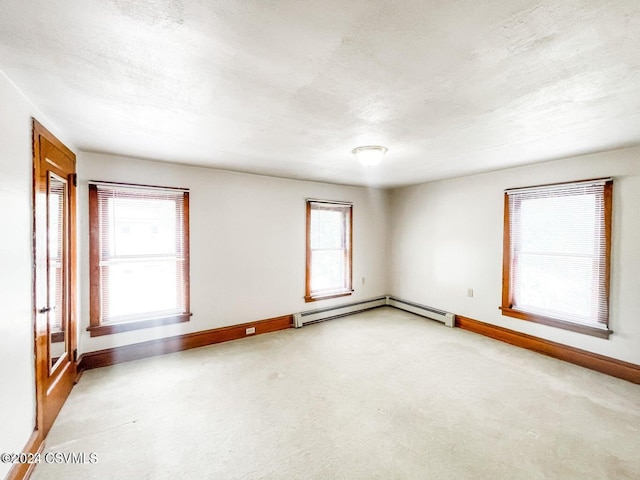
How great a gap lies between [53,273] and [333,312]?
3747 mm

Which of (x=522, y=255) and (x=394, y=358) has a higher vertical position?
(x=522, y=255)

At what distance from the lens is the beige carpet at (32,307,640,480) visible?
1.86 meters

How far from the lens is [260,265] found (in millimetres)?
4340

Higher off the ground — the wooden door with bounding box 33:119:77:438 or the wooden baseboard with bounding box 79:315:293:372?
the wooden door with bounding box 33:119:77:438

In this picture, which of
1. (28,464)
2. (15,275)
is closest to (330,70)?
(15,275)

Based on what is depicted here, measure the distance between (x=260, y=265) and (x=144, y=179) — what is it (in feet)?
6.15

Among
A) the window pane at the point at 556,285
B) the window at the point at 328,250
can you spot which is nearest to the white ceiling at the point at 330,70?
the window pane at the point at 556,285

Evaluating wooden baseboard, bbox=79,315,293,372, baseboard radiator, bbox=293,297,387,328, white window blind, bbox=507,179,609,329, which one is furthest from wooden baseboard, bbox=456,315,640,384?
wooden baseboard, bbox=79,315,293,372

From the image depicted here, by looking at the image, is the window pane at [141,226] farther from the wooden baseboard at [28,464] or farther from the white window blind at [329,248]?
the white window blind at [329,248]

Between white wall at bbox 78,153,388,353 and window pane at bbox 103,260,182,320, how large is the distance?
213mm

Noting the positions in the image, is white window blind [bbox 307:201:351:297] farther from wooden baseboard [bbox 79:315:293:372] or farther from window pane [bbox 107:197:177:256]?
window pane [bbox 107:197:177:256]

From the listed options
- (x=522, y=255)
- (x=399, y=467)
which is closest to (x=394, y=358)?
(x=399, y=467)

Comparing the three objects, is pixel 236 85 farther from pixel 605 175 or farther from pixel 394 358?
pixel 605 175

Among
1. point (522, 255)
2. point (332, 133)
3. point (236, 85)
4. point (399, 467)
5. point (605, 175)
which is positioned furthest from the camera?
point (522, 255)
